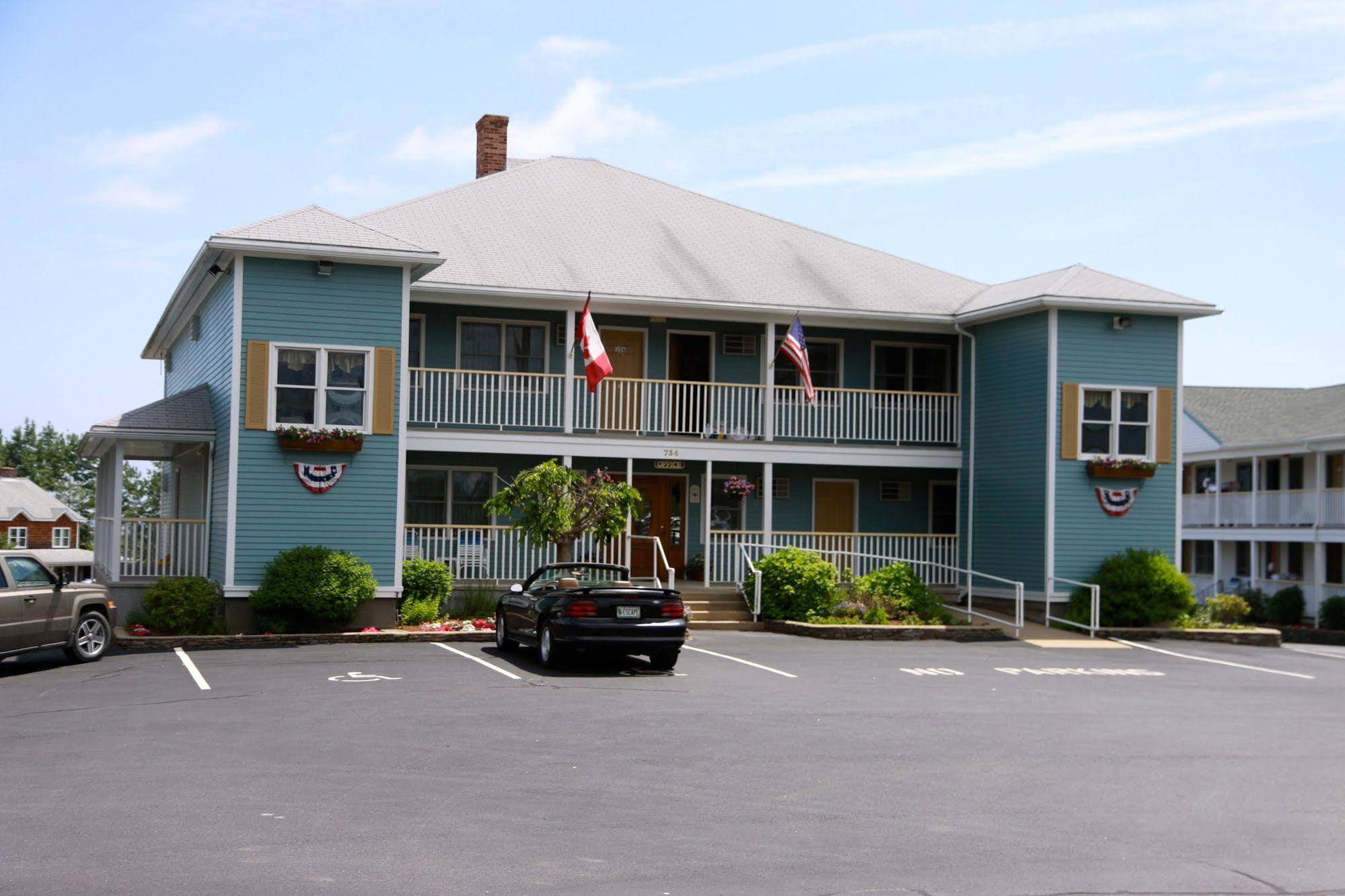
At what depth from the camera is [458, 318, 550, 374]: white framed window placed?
82.0ft

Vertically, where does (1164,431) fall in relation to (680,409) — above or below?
below

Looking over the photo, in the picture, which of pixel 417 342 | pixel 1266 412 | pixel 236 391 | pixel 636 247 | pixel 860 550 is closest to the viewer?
pixel 236 391

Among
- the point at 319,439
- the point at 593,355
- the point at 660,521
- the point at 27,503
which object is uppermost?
the point at 593,355

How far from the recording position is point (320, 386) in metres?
20.3

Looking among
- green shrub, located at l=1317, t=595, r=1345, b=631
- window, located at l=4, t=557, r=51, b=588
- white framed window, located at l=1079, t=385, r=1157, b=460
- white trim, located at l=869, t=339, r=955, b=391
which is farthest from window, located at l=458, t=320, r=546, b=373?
green shrub, located at l=1317, t=595, r=1345, b=631

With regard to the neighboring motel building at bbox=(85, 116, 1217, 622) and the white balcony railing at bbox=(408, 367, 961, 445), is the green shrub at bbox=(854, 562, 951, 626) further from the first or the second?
the white balcony railing at bbox=(408, 367, 961, 445)

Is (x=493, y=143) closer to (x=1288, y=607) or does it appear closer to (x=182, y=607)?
(x=182, y=607)

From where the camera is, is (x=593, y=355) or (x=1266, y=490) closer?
(x=593, y=355)

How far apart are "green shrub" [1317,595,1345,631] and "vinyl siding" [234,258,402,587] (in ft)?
88.4

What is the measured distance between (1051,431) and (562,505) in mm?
8710

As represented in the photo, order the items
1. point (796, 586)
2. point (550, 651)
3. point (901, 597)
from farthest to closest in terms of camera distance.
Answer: point (901, 597) → point (796, 586) → point (550, 651)

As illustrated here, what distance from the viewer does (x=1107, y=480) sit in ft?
77.4

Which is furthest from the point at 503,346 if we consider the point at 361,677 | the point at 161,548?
the point at 361,677

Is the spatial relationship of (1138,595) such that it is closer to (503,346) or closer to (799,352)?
(799,352)
